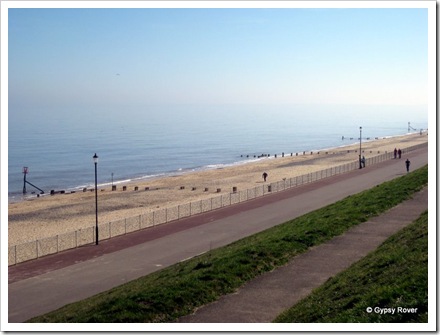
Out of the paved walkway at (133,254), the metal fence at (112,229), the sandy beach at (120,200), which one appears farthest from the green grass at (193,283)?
the sandy beach at (120,200)

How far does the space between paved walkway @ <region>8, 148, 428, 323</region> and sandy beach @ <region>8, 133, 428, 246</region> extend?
7.80m

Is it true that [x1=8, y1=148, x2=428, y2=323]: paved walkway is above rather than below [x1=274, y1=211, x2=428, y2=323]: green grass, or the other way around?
below

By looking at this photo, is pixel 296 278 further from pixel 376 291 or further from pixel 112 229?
pixel 112 229

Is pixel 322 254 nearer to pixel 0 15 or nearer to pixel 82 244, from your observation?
pixel 0 15

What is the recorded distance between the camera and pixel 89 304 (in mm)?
14609

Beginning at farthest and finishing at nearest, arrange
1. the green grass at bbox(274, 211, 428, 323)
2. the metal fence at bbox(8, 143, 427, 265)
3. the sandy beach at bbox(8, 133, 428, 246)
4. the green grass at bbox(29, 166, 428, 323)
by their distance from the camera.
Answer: the sandy beach at bbox(8, 133, 428, 246), the metal fence at bbox(8, 143, 427, 265), the green grass at bbox(29, 166, 428, 323), the green grass at bbox(274, 211, 428, 323)

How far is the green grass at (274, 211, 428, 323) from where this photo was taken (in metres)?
9.83

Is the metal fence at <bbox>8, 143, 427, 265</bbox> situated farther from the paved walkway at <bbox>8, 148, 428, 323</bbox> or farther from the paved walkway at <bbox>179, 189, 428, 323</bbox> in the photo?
the paved walkway at <bbox>179, 189, 428, 323</bbox>

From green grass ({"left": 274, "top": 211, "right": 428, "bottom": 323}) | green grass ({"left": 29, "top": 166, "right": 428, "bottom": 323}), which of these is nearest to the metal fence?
green grass ({"left": 29, "top": 166, "right": 428, "bottom": 323})

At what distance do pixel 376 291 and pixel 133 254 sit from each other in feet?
46.0

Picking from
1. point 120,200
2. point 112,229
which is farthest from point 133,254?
point 120,200

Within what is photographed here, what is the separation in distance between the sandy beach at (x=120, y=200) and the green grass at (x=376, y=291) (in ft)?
70.5

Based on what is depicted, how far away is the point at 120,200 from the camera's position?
1871 inches

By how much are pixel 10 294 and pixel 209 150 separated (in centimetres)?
9390
